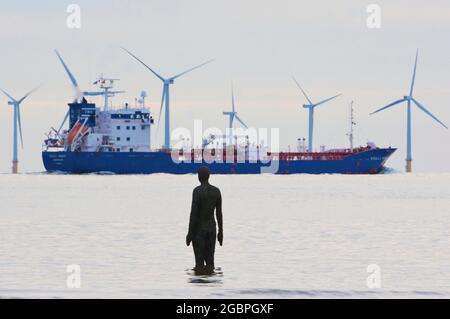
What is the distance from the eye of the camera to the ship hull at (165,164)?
155m

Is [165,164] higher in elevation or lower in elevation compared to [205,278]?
higher

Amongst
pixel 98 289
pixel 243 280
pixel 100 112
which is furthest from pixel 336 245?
pixel 100 112

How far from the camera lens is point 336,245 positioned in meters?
32.3

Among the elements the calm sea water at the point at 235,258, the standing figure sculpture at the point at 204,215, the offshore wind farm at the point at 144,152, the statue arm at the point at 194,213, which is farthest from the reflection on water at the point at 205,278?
the offshore wind farm at the point at 144,152

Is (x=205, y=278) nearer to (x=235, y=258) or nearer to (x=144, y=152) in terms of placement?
(x=235, y=258)

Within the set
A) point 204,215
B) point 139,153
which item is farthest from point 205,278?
point 139,153

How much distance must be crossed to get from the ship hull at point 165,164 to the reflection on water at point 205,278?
5133 inches

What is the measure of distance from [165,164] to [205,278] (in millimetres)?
141547

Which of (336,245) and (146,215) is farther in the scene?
(146,215)

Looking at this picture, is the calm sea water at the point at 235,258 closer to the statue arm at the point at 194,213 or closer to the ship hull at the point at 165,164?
the statue arm at the point at 194,213

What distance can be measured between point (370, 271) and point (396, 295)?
3.88 meters

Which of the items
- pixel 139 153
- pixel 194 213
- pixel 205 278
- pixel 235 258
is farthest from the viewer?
pixel 139 153

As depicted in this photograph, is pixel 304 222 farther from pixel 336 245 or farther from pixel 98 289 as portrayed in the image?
pixel 98 289

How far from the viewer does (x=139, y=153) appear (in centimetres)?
15300
